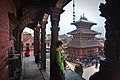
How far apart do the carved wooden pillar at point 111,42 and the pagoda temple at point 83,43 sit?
88.9 feet

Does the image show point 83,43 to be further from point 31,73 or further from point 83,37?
point 31,73

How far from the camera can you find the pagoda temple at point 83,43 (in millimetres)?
28455

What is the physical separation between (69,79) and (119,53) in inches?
214

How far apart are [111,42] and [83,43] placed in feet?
93.9

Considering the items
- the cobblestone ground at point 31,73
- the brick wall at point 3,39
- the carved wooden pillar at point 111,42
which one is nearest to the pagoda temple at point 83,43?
the cobblestone ground at point 31,73

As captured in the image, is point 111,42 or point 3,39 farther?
point 3,39

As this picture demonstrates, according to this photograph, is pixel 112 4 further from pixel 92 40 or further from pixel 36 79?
pixel 92 40

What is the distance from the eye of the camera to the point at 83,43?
29344 mm

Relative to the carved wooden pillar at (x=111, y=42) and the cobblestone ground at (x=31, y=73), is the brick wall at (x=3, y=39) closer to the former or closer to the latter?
the carved wooden pillar at (x=111, y=42)

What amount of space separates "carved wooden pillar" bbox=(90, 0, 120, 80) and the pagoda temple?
27.1 m

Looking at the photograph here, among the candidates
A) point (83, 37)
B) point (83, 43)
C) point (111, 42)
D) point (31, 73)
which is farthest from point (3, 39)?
point (83, 37)

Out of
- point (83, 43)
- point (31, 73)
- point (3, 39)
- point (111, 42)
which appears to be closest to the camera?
point (111, 42)

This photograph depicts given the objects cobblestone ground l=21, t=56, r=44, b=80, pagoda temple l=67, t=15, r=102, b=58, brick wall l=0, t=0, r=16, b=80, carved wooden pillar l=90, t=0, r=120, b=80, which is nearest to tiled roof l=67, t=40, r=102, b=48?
pagoda temple l=67, t=15, r=102, b=58

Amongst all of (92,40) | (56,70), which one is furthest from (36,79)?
(92,40)
